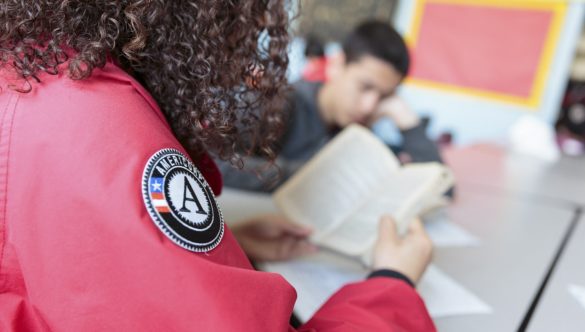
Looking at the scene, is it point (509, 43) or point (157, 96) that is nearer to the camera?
point (157, 96)

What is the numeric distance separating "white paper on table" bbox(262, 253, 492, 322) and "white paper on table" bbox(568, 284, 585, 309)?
0.51ft

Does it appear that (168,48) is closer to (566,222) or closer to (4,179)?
(4,179)

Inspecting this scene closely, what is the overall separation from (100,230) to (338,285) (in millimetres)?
488

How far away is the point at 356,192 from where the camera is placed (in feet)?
3.24

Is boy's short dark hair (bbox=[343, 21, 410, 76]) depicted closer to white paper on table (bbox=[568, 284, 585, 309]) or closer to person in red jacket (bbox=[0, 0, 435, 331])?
white paper on table (bbox=[568, 284, 585, 309])

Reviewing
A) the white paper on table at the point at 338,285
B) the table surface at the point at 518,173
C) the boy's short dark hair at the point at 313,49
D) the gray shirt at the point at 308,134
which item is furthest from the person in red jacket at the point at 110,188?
the boy's short dark hair at the point at 313,49

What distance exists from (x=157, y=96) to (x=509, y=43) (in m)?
2.46

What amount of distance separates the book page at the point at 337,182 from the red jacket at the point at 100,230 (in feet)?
1.74

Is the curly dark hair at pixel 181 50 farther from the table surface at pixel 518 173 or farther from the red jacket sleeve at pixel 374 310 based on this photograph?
the table surface at pixel 518 173

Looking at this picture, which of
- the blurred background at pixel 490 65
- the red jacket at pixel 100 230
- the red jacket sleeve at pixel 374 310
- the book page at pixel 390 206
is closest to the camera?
the red jacket at pixel 100 230

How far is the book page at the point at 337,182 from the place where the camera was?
0.96m

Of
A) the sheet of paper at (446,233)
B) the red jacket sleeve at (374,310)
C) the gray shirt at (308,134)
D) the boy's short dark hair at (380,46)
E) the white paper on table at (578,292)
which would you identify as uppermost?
the red jacket sleeve at (374,310)

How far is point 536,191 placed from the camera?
1.52 meters

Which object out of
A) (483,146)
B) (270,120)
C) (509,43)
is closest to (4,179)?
(270,120)
